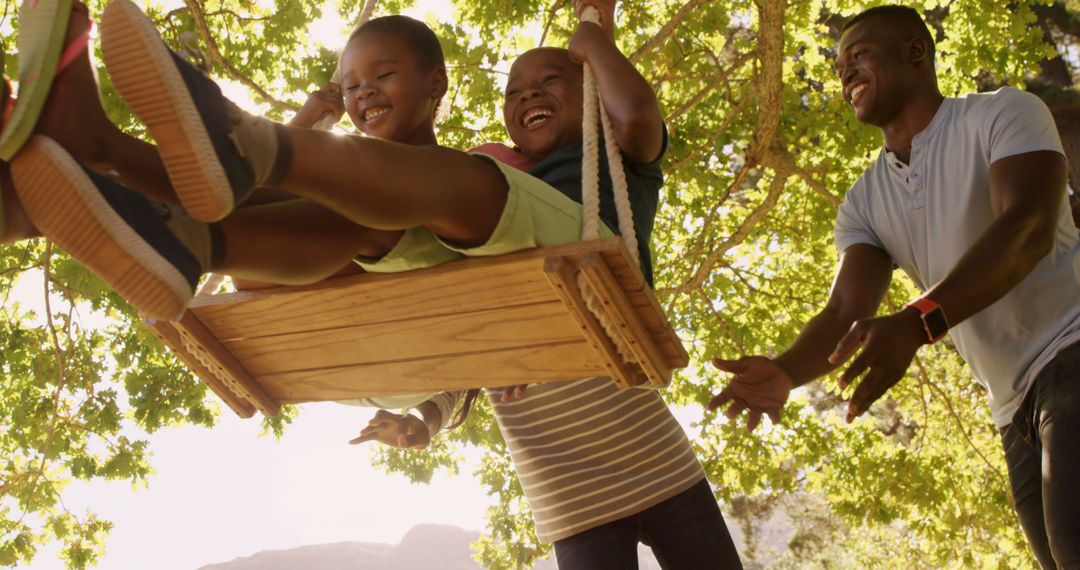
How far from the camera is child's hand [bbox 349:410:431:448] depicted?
2521 mm

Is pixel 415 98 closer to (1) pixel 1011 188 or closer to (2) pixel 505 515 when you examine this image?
(1) pixel 1011 188

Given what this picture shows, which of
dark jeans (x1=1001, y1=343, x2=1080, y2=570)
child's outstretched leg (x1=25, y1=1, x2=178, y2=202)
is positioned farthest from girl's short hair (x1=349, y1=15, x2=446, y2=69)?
dark jeans (x1=1001, y1=343, x2=1080, y2=570)

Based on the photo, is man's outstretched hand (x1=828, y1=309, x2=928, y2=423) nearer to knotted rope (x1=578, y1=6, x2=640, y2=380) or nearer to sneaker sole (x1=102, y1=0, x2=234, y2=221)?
knotted rope (x1=578, y1=6, x2=640, y2=380)

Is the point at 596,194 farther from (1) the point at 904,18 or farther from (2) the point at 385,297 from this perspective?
(1) the point at 904,18

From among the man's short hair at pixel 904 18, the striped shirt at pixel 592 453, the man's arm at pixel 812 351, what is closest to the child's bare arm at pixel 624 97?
the man's arm at pixel 812 351

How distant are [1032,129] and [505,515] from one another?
5.21 metres

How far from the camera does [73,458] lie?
19.1ft

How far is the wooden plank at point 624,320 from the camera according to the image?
169 centimetres

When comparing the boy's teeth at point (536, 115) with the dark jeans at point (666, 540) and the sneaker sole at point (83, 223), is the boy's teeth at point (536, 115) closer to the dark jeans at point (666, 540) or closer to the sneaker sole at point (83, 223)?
the dark jeans at point (666, 540)

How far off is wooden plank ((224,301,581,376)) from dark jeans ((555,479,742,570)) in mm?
583

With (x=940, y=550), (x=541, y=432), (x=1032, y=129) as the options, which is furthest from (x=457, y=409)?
(x=940, y=550)

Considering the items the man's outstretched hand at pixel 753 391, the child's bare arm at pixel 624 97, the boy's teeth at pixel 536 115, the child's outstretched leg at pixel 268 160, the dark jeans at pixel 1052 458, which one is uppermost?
the boy's teeth at pixel 536 115

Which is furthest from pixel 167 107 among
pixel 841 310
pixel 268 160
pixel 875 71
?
pixel 875 71

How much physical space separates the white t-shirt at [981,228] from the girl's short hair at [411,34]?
3.71ft
